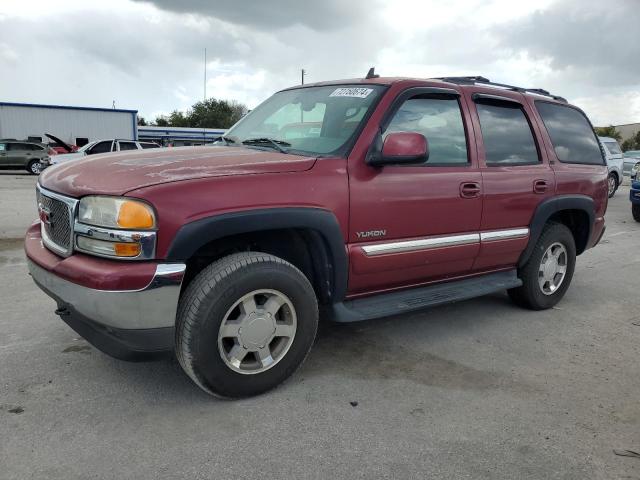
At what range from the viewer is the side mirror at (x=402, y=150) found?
307 centimetres

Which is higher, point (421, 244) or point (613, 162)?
point (613, 162)

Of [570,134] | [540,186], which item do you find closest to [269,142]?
[540,186]

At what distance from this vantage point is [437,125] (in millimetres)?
3686

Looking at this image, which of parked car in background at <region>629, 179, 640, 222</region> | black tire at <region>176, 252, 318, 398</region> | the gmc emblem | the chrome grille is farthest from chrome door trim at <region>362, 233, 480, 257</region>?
parked car in background at <region>629, 179, 640, 222</region>

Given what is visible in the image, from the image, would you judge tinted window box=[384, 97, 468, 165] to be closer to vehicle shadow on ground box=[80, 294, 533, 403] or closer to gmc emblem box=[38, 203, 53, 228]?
vehicle shadow on ground box=[80, 294, 533, 403]

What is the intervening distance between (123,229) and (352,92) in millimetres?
1857

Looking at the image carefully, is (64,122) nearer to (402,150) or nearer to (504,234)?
(504,234)

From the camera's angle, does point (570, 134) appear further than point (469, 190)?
Yes

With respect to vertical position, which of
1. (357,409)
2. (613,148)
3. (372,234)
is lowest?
(357,409)

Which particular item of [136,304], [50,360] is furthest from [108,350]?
[50,360]

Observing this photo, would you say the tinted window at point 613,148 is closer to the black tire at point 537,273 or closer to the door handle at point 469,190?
the black tire at point 537,273

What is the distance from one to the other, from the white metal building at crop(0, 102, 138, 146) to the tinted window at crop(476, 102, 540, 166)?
31546 mm

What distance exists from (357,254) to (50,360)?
204 centimetres

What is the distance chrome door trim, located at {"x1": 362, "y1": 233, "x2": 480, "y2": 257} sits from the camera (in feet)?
10.7
